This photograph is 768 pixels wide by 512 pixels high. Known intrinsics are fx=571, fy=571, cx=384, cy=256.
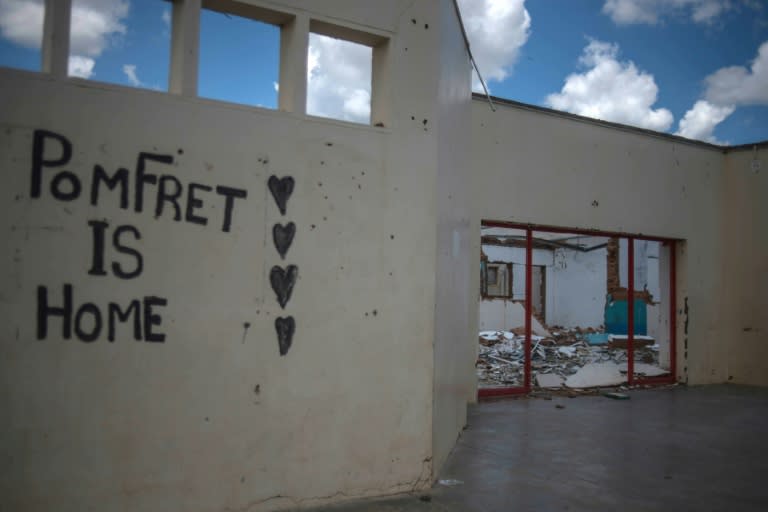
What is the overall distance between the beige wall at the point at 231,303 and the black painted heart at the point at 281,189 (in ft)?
0.13

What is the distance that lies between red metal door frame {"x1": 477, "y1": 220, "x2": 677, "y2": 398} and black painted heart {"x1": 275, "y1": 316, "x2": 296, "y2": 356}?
472 cm

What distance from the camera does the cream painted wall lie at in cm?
988

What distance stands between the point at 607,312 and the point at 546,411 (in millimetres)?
13573

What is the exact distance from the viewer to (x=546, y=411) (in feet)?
24.3

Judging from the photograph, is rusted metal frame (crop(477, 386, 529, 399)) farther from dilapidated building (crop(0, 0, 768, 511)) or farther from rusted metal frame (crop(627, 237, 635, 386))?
dilapidated building (crop(0, 0, 768, 511))

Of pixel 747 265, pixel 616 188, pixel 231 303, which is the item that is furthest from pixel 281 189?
pixel 747 265

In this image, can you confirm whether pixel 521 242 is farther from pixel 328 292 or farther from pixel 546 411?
pixel 328 292

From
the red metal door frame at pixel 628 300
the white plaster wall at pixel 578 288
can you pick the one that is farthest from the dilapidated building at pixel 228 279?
the white plaster wall at pixel 578 288

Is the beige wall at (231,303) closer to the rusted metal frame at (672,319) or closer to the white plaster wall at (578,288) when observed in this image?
the rusted metal frame at (672,319)

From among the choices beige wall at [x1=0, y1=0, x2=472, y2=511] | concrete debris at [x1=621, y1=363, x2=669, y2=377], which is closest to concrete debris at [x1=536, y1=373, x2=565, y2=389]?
concrete debris at [x1=621, y1=363, x2=669, y2=377]

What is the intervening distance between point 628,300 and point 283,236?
7.42 m

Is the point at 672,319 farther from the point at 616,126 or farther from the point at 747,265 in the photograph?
the point at 616,126

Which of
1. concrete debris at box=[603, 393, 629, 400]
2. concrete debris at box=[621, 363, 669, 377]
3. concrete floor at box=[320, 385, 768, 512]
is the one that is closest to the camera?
concrete floor at box=[320, 385, 768, 512]

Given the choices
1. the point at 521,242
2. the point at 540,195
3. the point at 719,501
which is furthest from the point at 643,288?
the point at 719,501
